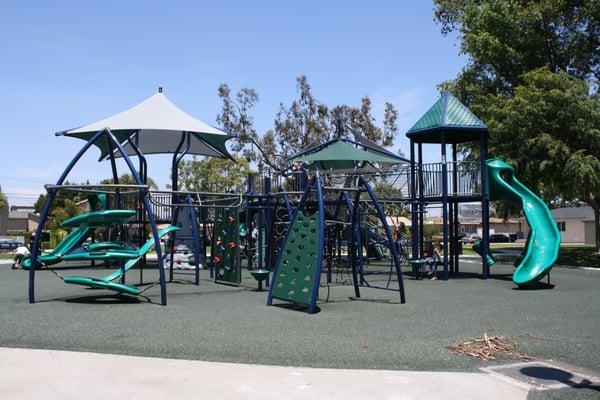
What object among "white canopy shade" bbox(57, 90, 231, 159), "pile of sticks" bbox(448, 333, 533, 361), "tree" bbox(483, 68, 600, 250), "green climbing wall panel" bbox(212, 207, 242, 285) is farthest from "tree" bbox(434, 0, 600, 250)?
"pile of sticks" bbox(448, 333, 533, 361)

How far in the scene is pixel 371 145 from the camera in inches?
1019

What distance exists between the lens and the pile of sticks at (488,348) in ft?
23.4

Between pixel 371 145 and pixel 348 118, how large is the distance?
19.7m

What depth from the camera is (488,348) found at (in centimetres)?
742

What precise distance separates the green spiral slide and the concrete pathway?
8.93 meters

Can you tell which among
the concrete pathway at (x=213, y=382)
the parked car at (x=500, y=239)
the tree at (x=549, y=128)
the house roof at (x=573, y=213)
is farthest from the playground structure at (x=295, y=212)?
the house roof at (x=573, y=213)

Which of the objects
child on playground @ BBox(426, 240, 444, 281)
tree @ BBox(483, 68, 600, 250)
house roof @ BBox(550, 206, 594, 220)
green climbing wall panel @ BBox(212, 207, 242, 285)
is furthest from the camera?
house roof @ BBox(550, 206, 594, 220)

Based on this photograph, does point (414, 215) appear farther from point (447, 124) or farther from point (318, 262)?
point (318, 262)

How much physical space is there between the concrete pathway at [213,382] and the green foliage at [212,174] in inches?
1418

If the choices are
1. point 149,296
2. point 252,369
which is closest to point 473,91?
point 149,296

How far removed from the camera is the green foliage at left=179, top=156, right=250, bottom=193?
142ft

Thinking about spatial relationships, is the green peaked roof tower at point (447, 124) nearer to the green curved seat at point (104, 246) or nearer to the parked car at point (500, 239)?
the green curved seat at point (104, 246)

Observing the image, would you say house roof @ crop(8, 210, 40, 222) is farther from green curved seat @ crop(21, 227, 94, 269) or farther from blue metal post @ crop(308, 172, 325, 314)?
blue metal post @ crop(308, 172, 325, 314)

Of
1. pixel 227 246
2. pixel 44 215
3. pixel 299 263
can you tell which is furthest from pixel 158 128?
pixel 299 263
